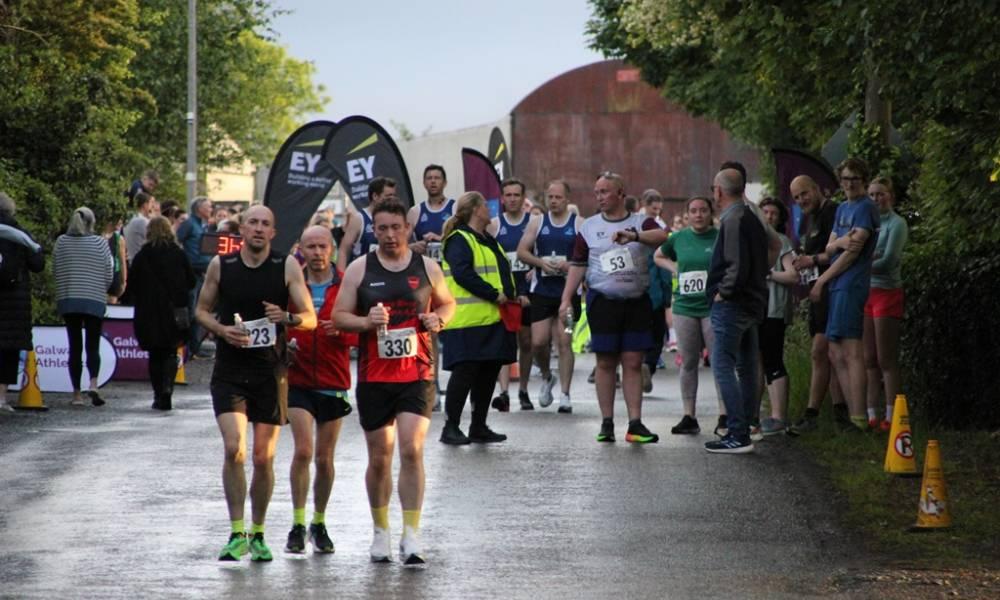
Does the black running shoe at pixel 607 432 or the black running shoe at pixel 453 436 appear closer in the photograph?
the black running shoe at pixel 453 436

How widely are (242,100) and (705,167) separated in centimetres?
1592

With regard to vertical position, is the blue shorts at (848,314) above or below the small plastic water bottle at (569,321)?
above

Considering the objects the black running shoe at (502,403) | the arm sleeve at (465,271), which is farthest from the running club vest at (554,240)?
the arm sleeve at (465,271)

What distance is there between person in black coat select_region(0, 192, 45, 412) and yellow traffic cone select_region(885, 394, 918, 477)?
816cm

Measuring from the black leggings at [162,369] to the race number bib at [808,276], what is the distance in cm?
603

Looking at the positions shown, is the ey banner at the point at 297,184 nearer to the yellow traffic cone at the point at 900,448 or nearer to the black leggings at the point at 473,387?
the black leggings at the point at 473,387

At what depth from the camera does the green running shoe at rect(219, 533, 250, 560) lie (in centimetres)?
962

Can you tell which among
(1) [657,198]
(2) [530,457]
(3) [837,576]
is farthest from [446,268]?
(1) [657,198]

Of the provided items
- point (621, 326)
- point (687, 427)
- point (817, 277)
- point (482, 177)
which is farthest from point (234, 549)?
point (482, 177)

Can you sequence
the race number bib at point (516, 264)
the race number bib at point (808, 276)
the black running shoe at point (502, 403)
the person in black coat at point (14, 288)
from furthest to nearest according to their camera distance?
1. the race number bib at point (516, 264)
2. the black running shoe at point (502, 403)
3. the person in black coat at point (14, 288)
4. the race number bib at point (808, 276)

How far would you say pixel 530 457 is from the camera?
46.2 feet

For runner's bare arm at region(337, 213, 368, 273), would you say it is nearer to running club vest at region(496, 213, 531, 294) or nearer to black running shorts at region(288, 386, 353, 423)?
running club vest at region(496, 213, 531, 294)

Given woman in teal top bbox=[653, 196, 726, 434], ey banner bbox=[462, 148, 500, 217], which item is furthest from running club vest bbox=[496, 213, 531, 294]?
ey banner bbox=[462, 148, 500, 217]

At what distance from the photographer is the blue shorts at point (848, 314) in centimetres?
1482
